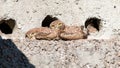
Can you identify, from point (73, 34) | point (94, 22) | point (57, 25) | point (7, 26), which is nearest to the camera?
point (73, 34)

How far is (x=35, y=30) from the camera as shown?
7.66 meters

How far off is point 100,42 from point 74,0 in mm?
2451

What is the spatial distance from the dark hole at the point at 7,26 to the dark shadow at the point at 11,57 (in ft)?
7.78

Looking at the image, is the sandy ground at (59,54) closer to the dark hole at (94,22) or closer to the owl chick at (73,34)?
the owl chick at (73,34)

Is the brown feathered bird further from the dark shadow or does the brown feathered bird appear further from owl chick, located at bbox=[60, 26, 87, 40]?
the dark shadow

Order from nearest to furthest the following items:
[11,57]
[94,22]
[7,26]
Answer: [11,57] → [7,26] → [94,22]

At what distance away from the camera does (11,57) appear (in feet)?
19.3

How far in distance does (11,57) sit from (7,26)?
293 centimetres

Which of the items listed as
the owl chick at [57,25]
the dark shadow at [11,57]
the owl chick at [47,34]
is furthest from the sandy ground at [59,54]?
the owl chick at [57,25]

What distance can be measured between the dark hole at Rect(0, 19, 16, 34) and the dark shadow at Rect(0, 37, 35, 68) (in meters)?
2.37

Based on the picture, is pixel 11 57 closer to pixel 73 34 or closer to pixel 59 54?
Result: pixel 59 54

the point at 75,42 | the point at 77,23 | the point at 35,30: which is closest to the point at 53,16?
the point at 77,23

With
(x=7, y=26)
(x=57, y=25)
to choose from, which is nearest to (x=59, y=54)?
(x=57, y=25)

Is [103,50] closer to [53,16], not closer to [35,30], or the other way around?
[35,30]
